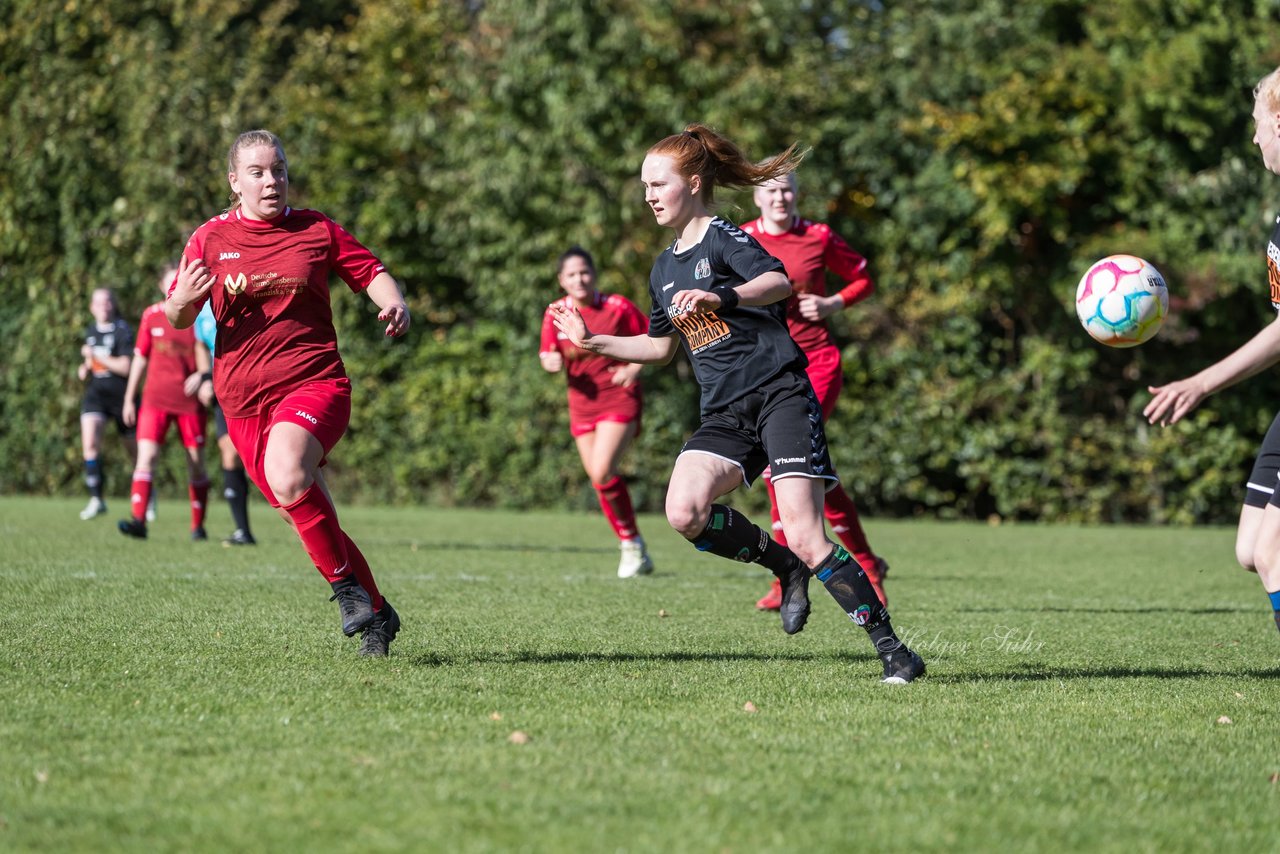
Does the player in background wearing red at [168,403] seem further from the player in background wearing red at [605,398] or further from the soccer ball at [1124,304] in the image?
the soccer ball at [1124,304]

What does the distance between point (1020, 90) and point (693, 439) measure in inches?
543

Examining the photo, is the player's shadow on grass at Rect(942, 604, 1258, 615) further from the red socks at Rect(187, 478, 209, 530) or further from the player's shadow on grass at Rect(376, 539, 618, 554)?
the red socks at Rect(187, 478, 209, 530)

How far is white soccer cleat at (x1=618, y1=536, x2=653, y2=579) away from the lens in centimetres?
1036

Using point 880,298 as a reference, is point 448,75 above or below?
above

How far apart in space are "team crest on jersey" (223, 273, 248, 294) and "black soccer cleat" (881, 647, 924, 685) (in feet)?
9.33

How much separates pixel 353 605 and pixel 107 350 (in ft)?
33.2

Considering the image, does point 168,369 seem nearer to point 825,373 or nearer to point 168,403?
point 168,403

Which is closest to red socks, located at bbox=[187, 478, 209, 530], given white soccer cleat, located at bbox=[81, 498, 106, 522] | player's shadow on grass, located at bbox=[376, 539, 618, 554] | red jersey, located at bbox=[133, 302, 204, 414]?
red jersey, located at bbox=[133, 302, 204, 414]

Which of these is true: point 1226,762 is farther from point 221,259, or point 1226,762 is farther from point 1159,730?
point 221,259

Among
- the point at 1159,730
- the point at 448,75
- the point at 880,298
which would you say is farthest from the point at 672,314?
the point at 448,75

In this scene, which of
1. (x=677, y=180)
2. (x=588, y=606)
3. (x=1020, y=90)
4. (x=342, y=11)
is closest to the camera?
(x=677, y=180)

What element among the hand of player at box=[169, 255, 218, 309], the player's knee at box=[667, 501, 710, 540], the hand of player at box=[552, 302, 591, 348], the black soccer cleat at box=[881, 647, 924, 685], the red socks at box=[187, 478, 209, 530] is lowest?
the red socks at box=[187, 478, 209, 530]

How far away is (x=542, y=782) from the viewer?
150 inches

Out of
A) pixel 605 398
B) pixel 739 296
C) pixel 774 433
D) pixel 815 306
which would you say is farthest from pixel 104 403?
pixel 739 296
